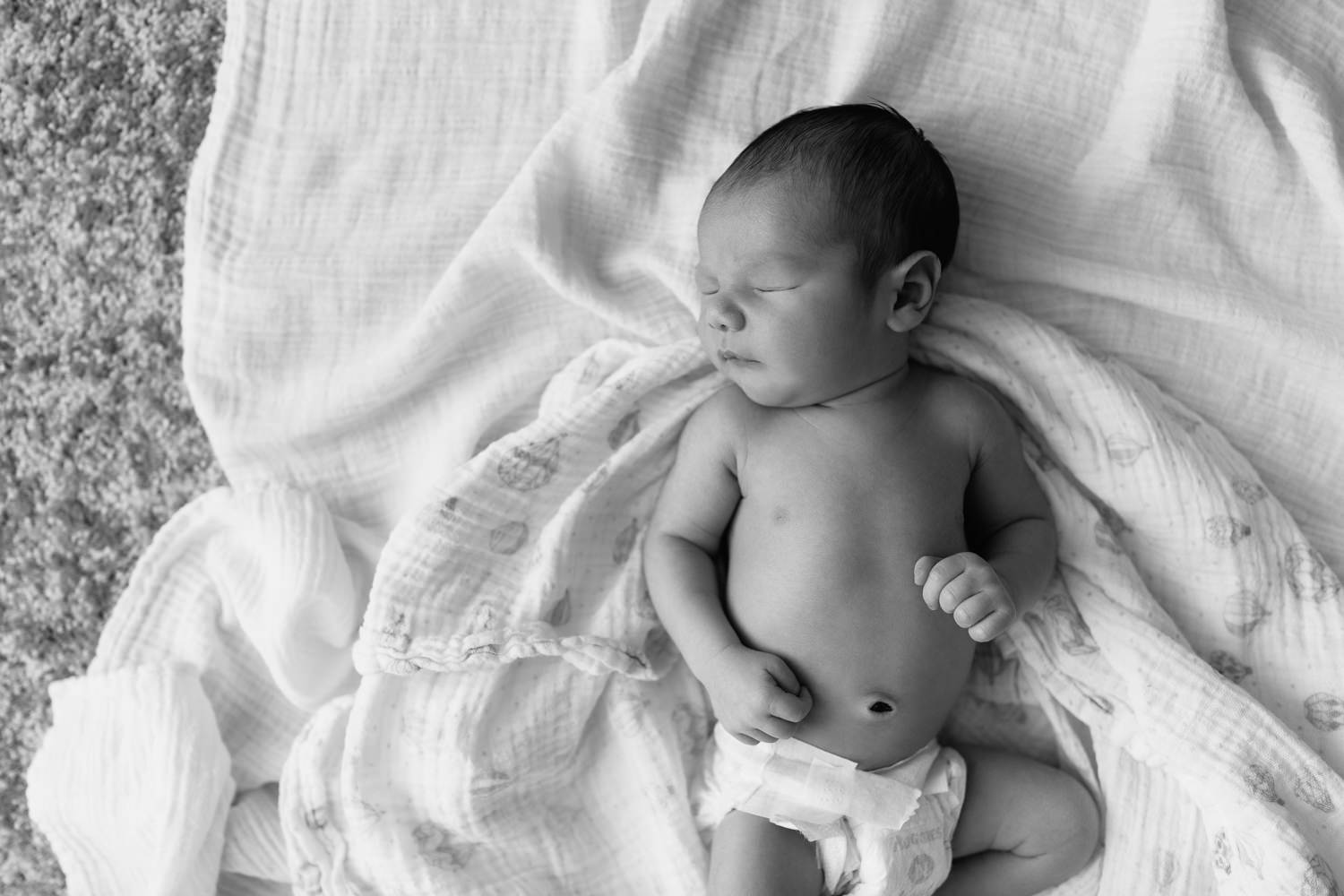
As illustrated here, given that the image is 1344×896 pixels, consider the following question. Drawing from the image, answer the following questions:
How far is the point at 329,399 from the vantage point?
1.41 m

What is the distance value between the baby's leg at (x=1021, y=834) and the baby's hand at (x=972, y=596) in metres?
0.26

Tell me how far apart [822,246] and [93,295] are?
0.94 m

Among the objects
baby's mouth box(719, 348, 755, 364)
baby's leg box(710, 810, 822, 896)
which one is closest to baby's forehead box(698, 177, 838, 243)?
baby's mouth box(719, 348, 755, 364)

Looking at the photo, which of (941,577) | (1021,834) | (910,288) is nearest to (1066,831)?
(1021,834)

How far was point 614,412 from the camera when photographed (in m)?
1.37

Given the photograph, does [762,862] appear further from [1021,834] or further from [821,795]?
[1021,834]

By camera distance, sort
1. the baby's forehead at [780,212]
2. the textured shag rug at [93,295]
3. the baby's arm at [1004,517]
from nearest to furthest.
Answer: the baby's forehead at [780,212]
the baby's arm at [1004,517]
the textured shag rug at [93,295]

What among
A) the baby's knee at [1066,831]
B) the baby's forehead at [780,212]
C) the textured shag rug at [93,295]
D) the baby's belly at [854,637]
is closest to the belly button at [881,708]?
the baby's belly at [854,637]

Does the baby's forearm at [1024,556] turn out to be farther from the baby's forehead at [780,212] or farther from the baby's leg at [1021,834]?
the baby's forehead at [780,212]

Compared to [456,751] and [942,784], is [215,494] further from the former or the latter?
[942,784]

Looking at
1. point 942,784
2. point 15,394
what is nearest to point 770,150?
point 942,784

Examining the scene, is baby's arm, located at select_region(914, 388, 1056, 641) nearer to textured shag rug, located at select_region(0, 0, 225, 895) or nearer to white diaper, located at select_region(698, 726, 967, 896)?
white diaper, located at select_region(698, 726, 967, 896)

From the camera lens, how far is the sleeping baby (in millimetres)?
1194

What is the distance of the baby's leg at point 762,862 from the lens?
4.16ft
